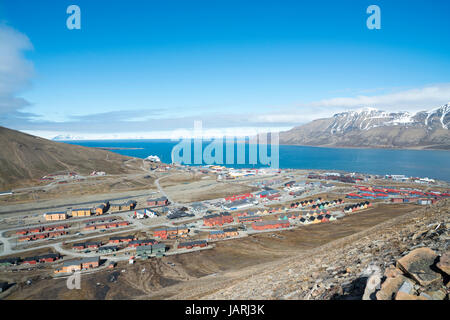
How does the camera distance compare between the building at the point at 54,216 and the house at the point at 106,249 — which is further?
the building at the point at 54,216

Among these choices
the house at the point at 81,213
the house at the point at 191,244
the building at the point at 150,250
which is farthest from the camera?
the house at the point at 81,213

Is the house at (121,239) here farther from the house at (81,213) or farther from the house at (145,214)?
the house at (81,213)

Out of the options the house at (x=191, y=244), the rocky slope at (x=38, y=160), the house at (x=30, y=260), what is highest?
the rocky slope at (x=38, y=160)

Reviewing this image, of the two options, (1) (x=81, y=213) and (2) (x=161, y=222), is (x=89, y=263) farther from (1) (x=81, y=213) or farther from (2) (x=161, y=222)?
(1) (x=81, y=213)

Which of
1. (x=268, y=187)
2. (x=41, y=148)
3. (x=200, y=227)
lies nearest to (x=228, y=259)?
(x=200, y=227)

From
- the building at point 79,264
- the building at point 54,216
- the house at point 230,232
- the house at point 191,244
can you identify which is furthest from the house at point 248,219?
the building at point 54,216
